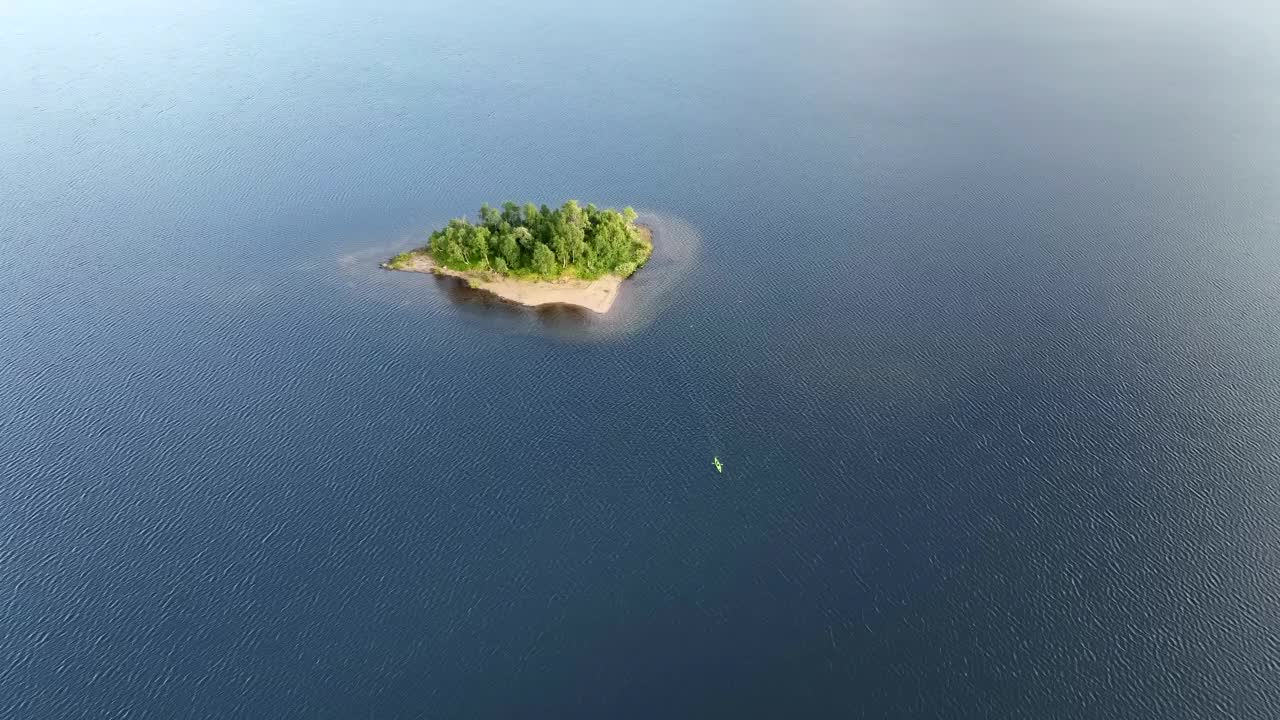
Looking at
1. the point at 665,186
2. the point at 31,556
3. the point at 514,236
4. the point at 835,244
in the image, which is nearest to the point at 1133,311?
the point at 835,244

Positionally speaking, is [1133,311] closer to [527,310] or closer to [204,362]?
[527,310]

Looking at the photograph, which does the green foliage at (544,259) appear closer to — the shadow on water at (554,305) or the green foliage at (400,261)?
the shadow on water at (554,305)

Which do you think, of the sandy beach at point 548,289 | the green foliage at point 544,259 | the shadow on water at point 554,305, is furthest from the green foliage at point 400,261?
the green foliage at point 544,259

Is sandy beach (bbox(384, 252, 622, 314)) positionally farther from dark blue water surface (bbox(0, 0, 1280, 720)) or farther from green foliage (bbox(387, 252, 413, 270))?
dark blue water surface (bbox(0, 0, 1280, 720))

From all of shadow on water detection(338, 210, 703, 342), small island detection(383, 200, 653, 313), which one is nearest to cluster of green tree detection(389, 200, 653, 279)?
small island detection(383, 200, 653, 313)

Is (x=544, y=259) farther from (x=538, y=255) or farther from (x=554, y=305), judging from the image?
(x=554, y=305)

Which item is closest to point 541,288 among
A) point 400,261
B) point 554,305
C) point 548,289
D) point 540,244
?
point 548,289
